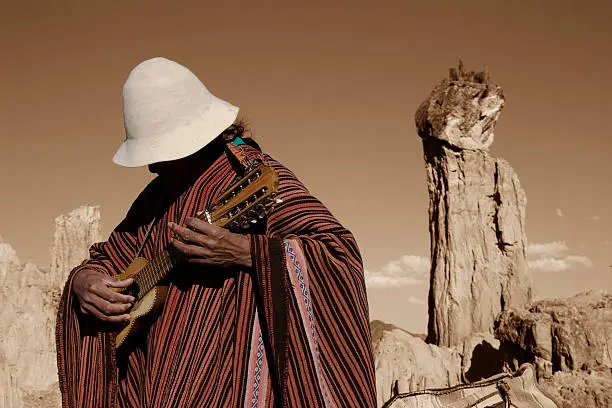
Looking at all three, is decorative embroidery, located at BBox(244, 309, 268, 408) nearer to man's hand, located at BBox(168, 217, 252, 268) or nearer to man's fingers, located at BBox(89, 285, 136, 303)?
man's hand, located at BBox(168, 217, 252, 268)

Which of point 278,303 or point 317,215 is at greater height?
point 317,215

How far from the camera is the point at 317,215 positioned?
8.09 feet

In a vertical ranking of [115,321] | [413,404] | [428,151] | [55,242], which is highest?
[428,151]

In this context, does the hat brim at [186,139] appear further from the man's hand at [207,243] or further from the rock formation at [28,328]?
the rock formation at [28,328]

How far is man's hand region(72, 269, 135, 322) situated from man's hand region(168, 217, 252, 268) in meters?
0.46

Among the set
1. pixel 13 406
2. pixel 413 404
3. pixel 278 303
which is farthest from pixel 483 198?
pixel 278 303

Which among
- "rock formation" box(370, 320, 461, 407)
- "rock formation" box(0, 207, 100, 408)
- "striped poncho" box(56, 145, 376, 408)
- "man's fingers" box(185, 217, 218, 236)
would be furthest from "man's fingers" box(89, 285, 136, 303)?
"rock formation" box(370, 320, 461, 407)

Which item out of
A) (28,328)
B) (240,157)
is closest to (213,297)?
(240,157)

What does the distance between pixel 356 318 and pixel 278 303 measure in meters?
0.25

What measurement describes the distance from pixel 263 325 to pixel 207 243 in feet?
1.02

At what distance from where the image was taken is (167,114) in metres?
2.58

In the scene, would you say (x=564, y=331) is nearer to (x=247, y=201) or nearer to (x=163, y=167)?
(x=163, y=167)

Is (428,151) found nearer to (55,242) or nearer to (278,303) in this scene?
(55,242)

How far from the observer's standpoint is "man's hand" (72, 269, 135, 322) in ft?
8.63
